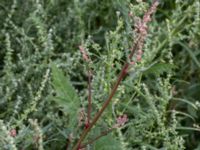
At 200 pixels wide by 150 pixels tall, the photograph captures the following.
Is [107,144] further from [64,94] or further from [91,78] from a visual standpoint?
[91,78]

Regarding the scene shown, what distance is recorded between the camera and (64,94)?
1.04 metres

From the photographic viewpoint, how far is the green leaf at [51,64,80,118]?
104cm

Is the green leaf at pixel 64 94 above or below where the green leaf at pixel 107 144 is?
above

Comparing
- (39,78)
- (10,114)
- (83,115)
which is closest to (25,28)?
(39,78)

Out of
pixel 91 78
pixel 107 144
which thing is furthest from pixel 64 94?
pixel 91 78

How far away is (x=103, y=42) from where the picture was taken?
5.88 feet

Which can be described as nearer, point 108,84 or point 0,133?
point 0,133

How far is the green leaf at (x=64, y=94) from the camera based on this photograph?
3.40 ft

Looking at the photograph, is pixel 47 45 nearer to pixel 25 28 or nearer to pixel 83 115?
pixel 25 28

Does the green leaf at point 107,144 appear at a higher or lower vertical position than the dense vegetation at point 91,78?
lower

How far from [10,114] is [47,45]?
24cm

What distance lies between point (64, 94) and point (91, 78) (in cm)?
40

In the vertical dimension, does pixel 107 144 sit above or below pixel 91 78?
below

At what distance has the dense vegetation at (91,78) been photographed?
110 centimetres
